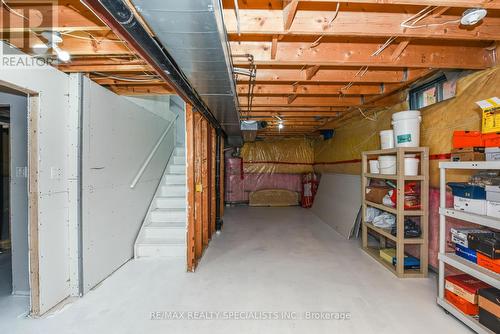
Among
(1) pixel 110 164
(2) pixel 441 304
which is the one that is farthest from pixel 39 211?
(2) pixel 441 304

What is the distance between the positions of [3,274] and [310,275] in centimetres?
342

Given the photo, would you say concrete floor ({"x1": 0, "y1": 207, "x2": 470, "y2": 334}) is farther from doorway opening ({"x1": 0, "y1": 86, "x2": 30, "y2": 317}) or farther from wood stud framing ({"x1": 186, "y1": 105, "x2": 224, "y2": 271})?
doorway opening ({"x1": 0, "y1": 86, "x2": 30, "y2": 317})

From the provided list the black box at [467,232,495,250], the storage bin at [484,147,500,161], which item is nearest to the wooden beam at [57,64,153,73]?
the storage bin at [484,147,500,161]

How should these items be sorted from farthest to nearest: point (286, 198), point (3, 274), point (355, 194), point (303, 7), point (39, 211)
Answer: point (286, 198) → point (355, 194) → point (3, 274) → point (39, 211) → point (303, 7)

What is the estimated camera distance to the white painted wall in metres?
1.94

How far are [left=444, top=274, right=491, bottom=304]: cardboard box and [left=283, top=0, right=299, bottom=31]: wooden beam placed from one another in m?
2.36

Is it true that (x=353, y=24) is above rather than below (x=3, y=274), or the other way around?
above

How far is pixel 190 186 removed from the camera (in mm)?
2795

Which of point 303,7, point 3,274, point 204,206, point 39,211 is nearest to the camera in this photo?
point 303,7

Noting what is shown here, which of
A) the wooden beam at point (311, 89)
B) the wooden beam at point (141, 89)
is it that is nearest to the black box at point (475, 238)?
the wooden beam at point (311, 89)

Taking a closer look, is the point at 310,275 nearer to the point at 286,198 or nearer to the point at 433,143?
the point at 433,143

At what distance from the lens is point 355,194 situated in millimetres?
4305

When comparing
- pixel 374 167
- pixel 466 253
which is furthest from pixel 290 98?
pixel 466 253

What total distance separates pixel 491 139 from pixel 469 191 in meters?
0.43
